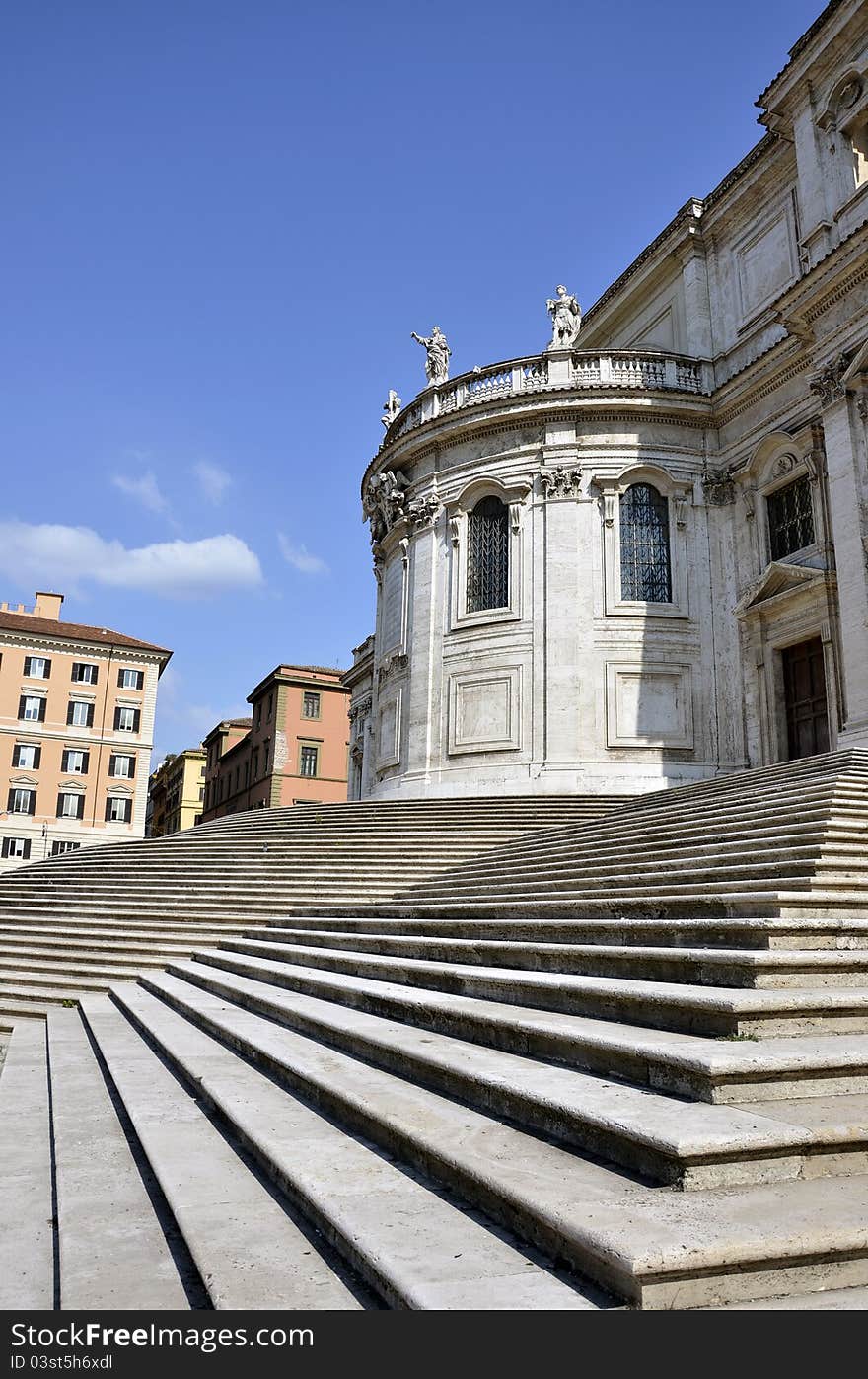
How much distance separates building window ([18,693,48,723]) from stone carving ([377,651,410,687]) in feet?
100

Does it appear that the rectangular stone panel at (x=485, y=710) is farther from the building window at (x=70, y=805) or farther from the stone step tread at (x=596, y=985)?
the building window at (x=70, y=805)

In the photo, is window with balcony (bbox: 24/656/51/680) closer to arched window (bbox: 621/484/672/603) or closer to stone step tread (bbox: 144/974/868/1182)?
arched window (bbox: 621/484/672/603)

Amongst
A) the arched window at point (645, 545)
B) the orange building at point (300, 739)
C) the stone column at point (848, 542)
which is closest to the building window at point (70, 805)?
the orange building at point (300, 739)

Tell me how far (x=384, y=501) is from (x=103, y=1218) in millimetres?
25281

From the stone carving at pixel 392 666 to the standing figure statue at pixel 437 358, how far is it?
761cm

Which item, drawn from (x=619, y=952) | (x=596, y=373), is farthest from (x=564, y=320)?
(x=619, y=952)

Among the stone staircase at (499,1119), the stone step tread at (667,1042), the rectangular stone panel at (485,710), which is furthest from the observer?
the rectangular stone panel at (485,710)

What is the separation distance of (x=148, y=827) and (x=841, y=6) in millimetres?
98940

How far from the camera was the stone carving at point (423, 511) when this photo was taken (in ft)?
85.0

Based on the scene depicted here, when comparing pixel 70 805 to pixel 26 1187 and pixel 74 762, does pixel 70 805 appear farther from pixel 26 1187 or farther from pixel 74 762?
pixel 26 1187

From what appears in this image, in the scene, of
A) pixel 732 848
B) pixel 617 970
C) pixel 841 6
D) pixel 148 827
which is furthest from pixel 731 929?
pixel 148 827

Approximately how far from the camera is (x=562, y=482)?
23.8 metres

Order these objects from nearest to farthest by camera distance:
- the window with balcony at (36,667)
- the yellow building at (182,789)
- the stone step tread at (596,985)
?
the stone step tread at (596,985)
the window with balcony at (36,667)
the yellow building at (182,789)

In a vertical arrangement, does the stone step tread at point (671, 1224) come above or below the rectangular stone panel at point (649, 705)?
below
